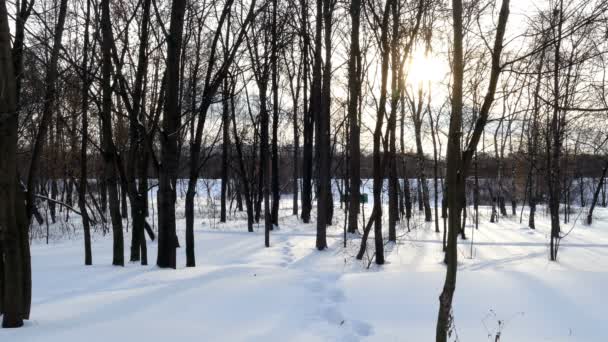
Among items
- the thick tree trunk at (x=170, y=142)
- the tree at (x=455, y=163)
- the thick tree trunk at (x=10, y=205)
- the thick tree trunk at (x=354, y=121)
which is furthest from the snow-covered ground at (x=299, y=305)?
the thick tree trunk at (x=354, y=121)

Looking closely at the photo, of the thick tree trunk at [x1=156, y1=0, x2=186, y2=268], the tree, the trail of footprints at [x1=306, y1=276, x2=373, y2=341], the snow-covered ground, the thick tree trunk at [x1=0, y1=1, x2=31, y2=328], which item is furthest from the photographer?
the thick tree trunk at [x1=156, y1=0, x2=186, y2=268]

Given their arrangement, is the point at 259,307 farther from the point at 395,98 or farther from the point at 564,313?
the point at 395,98

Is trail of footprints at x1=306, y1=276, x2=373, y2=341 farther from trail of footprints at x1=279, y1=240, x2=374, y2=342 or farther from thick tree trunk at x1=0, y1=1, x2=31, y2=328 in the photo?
thick tree trunk at x1=0, y1=1, x2=31, y2=328

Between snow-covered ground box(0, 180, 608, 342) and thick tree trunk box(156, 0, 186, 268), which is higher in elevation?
thick tree trunk box(156, 0, 186, 268)

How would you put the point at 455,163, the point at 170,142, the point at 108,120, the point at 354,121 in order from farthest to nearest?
the point at 354,121
the point at 108,120
the point at 170,142
the point at 455,163

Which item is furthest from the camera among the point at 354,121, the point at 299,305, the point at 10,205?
the point at 354,121

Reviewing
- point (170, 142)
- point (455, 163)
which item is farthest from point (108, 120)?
point (455, 163)

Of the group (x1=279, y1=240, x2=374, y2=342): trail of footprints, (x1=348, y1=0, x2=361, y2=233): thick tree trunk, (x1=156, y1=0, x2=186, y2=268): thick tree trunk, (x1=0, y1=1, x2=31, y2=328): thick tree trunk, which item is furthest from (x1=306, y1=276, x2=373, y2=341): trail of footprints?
(x1=348, y1=0, x2=361, y2=233): thick tree trunk

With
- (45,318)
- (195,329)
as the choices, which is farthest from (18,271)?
(195,329)

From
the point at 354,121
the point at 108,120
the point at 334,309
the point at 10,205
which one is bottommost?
the point at 334,309

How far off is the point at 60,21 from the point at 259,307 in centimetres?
502

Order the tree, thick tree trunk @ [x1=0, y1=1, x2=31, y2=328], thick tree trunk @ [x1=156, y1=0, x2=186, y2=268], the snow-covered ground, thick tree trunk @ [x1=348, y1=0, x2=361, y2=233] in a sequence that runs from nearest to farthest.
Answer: the tree, thick tree trunk @ [x1=0, y1=1, x2=31, y2=328], the snow-covered ground, thick tree trunk @ [x1=156, y1=0, x2=186, y2=268], thick tree trunk @ [x1=348, y1=0, x2=361, y2=233]

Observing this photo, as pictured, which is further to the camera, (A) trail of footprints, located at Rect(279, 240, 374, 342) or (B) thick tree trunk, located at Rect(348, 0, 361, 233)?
(B) thick tree trunk, located at Rect(348, 0, 361, 233)

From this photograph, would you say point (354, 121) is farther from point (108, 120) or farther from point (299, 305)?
point (299, 305)
